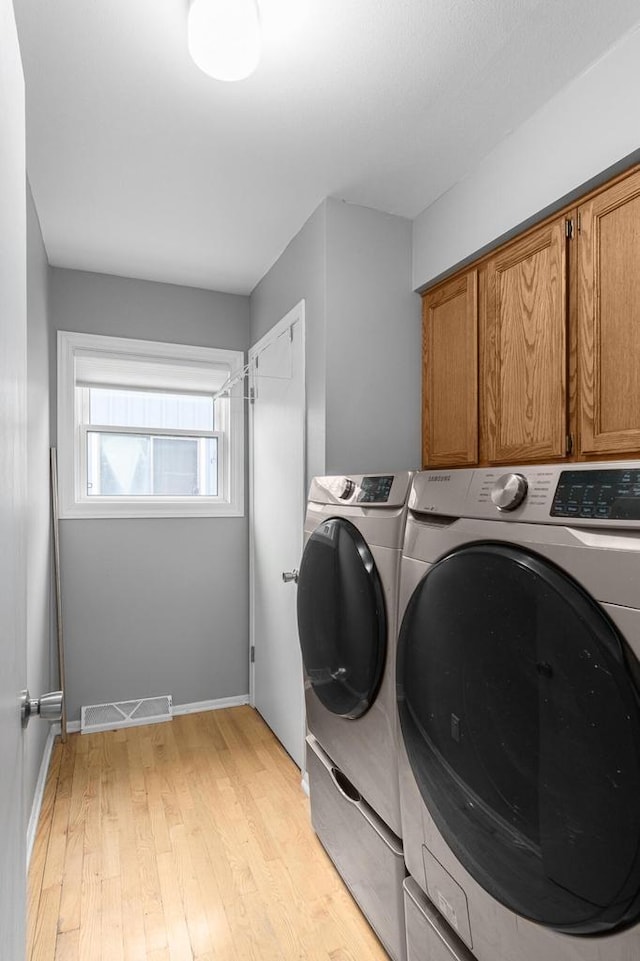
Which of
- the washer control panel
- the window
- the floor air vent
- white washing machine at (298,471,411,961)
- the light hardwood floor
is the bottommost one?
the light hardwood floor

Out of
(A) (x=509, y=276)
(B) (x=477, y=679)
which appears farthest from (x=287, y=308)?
(B) (x=477, y=679)

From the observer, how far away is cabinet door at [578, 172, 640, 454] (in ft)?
4.55

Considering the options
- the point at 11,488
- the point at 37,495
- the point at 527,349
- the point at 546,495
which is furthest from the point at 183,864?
the point at 527,349

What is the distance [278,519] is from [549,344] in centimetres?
149

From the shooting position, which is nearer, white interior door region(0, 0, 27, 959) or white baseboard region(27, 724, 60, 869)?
white interior door region(0, 0, 27, 959)

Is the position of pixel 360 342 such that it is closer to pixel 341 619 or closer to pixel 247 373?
pixel 247 373

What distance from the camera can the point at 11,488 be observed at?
773 mm

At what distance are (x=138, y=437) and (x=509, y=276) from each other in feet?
6.94

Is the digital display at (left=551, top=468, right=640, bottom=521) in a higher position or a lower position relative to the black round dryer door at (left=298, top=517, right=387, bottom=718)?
higher

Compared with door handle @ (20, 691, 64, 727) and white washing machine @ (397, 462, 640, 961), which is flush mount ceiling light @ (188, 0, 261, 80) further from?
door handle @ (20, 691, 64, 727)

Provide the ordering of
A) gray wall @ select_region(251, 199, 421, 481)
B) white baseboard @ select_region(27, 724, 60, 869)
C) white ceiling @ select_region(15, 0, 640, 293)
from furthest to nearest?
gray wall @ select_region(251, 199, 421, 481)
white baseboard @ select_region(27, 724, 60, 869)
white ceiling @ select_region(15, 0, 640, 293)

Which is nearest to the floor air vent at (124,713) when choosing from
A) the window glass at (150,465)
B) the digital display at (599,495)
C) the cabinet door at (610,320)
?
the window glass at (150,465)

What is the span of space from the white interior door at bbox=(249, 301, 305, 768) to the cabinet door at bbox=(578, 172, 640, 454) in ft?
3.70

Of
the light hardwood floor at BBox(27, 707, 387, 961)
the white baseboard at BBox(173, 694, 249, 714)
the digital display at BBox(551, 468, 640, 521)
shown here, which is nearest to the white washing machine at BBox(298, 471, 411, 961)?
the light hardwood floor at BBox(27, 707, 387, 961)
